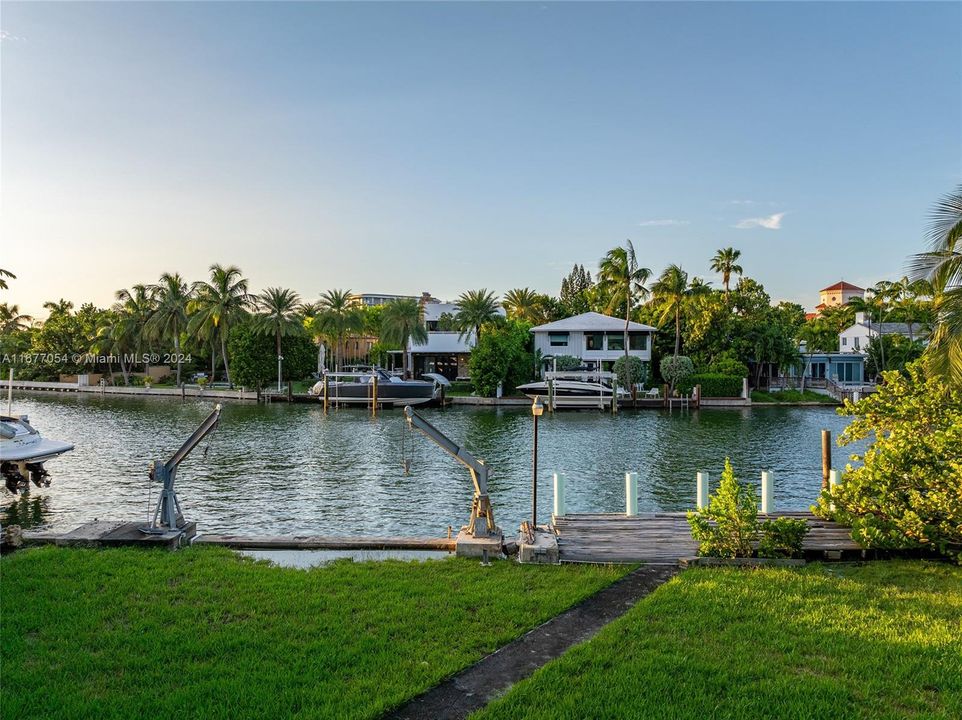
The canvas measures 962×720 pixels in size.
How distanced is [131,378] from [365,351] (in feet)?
88.3

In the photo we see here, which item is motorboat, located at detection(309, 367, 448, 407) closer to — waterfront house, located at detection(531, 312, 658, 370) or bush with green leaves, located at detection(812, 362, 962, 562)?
waterfront house, located at detection(531, 312, 658, 370)

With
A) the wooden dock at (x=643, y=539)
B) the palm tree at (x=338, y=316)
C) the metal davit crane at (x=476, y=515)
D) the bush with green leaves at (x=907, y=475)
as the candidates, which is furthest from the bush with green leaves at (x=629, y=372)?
the metal davit crane at (x=476, y=515)

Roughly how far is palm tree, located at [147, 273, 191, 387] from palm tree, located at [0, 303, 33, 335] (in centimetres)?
3228

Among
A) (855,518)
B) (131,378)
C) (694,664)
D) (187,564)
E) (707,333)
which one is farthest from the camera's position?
(131,378)

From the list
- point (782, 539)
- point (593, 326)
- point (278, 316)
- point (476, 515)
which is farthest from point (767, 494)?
point (278, 316)

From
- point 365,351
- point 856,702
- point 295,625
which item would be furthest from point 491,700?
point 365,351

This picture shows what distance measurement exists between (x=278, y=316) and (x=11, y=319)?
5296 cm

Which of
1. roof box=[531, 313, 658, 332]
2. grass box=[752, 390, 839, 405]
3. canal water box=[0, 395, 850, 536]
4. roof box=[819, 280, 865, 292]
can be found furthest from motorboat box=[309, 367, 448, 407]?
roof box=[819, 280, 865, 292]

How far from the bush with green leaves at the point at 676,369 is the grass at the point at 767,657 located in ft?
140

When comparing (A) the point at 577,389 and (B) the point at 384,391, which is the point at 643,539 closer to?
(A) the point at 577,389

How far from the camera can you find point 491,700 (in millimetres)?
5828

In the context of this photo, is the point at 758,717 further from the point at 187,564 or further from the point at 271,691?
the point at 187,564

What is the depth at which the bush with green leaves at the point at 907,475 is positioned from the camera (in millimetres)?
9773

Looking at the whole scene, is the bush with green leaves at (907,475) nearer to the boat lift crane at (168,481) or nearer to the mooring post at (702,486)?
the mooring post at (702,486)
